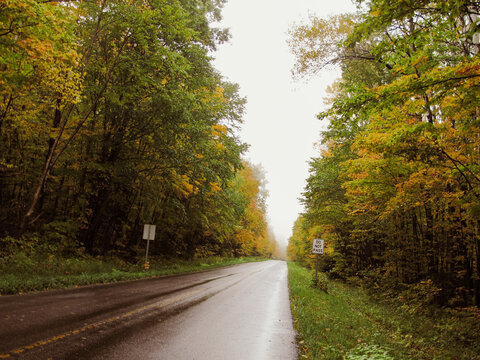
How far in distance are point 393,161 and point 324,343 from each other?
622 centimetres

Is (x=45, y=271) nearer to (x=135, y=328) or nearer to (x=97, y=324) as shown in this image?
(x=97, y=324)

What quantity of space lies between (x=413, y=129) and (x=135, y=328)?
764 centimetres

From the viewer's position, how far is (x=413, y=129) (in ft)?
21.1

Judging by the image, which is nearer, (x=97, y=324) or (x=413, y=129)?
(x=97, y=324)

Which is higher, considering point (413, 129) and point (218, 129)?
point (218, 129)

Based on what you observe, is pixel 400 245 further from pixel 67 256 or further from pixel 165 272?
pixel 67 256

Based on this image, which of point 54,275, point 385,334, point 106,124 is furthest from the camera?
point 106,124

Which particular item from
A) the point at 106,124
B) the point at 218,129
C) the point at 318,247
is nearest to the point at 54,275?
the point at 106,124

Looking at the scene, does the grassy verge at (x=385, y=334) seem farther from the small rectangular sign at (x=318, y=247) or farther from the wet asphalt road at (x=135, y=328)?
the small rectangular sign at (x=318, y=247)

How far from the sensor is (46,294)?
25.7 ft

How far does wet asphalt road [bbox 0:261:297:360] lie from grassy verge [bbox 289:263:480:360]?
60cm

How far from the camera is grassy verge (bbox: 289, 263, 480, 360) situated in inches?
215

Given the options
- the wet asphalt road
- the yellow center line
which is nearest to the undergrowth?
the wet asphalt road

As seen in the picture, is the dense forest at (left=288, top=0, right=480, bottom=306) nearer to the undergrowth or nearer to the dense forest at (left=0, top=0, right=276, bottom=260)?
the dense forest at (left=0, top=0, right=276, bottom=260)
